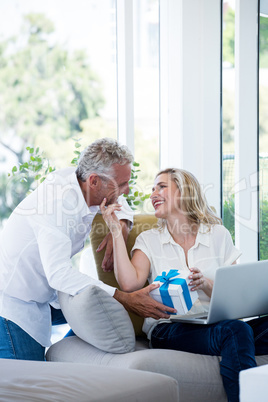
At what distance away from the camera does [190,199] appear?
2.53 meters

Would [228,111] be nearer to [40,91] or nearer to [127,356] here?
[40,91]

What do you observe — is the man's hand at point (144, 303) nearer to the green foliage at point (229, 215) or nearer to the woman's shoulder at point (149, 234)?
the woman's shoulder at point (149, 234)

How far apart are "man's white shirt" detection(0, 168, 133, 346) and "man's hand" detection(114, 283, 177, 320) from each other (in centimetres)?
7

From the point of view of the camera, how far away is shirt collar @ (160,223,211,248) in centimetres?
248

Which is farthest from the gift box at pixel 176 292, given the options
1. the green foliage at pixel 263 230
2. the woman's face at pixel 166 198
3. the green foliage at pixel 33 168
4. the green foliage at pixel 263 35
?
the green foliage at pixel 263 35

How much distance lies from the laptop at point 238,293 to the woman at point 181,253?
0.17ft

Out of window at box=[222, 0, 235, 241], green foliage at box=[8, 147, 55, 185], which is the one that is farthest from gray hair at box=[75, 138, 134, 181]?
window at box=[222, 0, 235, 241]

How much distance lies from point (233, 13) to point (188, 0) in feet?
1.13

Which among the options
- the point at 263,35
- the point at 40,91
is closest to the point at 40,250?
the point at 40,91

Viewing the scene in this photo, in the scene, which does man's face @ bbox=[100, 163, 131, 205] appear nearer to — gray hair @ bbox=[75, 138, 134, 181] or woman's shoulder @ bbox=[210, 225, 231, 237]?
gray hair @ bbox=[75, 138, 134, 181]

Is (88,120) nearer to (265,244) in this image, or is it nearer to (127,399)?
(265,244)

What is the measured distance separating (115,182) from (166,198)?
0.94ft

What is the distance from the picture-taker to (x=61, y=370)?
1.59 m

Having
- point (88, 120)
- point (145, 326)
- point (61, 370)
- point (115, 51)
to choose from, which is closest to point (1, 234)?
point (145, 326)
